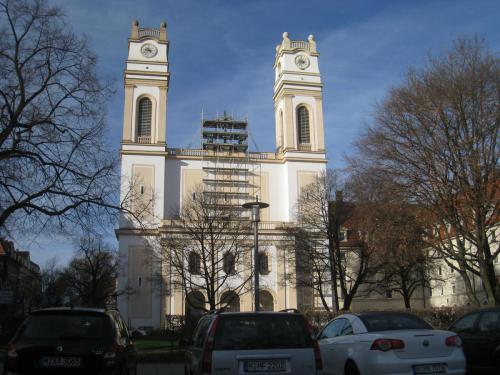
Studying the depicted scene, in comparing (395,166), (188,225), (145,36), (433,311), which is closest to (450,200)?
(395,166)

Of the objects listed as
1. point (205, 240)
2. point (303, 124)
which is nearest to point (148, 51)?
point (303, 124)

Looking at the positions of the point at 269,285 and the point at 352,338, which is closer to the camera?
the point at 352,338

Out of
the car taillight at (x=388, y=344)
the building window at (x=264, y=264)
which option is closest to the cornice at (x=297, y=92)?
the building window at (x=264, y=264)

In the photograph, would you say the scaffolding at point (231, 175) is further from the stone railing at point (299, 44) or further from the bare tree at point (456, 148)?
the bare tree at point (456, 148)

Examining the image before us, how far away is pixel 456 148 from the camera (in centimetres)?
2447

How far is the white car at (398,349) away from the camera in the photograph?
28.5ft

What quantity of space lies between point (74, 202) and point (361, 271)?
103ft

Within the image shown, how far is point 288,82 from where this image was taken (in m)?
63.4

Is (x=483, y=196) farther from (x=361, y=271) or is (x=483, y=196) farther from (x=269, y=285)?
(x=269, y=285)

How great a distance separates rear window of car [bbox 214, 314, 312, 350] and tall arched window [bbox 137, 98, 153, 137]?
53498mm

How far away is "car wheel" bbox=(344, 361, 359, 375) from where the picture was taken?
940 cm

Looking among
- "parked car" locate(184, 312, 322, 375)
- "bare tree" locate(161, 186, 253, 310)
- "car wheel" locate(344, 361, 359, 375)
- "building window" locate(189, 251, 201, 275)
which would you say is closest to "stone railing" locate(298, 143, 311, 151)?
"bare tree" locate(161, 186, 253, 310)

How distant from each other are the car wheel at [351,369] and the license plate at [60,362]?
4.58 metres

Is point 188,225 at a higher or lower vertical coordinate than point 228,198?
lower
